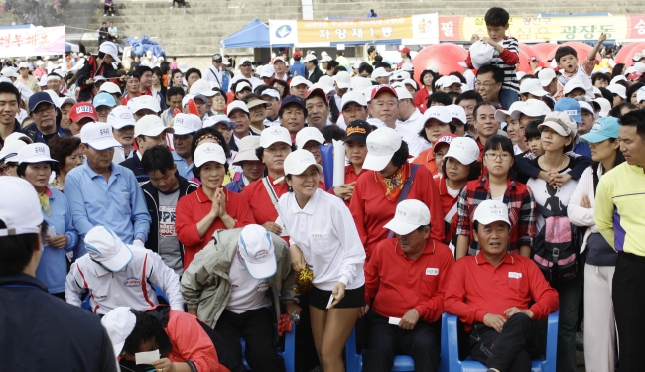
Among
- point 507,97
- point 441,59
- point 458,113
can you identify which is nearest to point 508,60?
point 507,97

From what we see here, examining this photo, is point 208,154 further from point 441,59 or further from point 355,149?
point 441,59

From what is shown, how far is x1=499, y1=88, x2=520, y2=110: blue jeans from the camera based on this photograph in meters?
6.87

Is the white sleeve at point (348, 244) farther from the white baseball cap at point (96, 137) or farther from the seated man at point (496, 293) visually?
the white baseball cap at point (96, 137)

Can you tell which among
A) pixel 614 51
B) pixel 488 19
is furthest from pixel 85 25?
pixel 488 19

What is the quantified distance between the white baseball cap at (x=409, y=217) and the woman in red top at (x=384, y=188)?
0.35 metres

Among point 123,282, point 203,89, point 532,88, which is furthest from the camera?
point 203,89

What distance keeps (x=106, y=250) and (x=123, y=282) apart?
0.30 metres

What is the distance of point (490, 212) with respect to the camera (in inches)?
176

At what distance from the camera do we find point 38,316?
206cm

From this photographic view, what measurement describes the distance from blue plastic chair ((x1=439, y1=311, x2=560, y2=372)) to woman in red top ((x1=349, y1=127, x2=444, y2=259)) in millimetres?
→ 682

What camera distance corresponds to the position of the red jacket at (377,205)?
4.91m

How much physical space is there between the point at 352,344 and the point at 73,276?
183 cm

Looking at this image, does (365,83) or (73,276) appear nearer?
(73,276)

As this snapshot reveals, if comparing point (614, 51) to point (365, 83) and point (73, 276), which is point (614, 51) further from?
point (73, 276)
